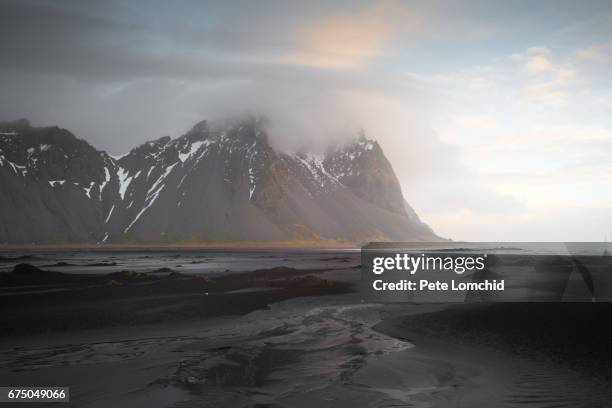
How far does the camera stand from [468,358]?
16.5 metres

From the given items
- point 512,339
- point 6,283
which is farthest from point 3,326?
point 6,283

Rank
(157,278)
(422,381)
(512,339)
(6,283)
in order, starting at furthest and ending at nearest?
(157,278)
(6,283)
(512,339)
(422,381)

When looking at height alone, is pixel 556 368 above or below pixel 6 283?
above

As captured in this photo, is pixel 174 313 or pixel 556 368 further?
pixel 174 313

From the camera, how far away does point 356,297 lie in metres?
35.6

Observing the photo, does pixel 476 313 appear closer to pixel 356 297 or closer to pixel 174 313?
pixel 356 297

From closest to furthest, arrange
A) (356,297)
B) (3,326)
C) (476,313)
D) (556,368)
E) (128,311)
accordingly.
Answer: (556,368) → (3,326) → (476,313) → (128,311) → (356,297)

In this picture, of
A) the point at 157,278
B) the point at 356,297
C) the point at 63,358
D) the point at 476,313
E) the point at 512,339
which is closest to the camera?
the point at 63,358

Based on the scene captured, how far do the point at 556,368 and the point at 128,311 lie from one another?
76.4 feet

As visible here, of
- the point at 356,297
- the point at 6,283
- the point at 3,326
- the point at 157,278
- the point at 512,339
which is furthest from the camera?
the point at 157,278

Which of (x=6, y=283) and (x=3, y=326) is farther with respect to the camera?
(x=6, y=283)

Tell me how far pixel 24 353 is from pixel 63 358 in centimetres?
226

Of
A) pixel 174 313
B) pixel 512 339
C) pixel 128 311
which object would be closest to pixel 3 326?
pixel 128 311

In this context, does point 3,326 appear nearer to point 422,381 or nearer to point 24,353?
point 24,353
